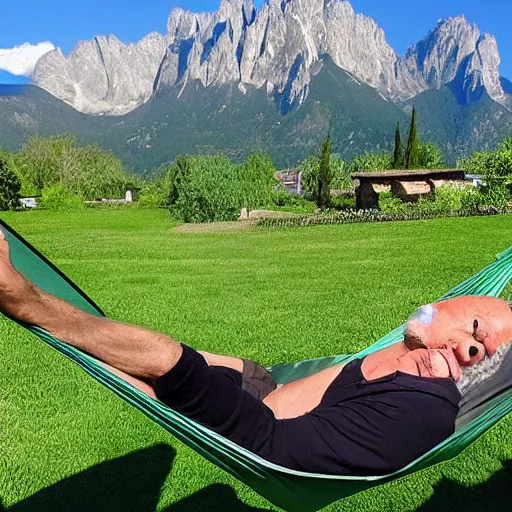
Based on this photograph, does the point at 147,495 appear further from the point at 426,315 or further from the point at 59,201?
the point at 59,201

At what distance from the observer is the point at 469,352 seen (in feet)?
5.49

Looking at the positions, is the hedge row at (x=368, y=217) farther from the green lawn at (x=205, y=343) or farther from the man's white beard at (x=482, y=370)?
the man's white beard at (x=482, y=370)

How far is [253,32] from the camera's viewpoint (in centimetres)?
13975

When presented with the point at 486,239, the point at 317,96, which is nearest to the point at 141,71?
the point at 317,96

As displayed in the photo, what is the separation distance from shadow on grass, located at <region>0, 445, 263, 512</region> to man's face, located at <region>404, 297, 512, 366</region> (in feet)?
3.65

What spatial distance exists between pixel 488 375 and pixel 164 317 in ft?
13.4

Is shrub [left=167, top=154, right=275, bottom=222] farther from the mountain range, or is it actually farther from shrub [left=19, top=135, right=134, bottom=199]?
the mountain range

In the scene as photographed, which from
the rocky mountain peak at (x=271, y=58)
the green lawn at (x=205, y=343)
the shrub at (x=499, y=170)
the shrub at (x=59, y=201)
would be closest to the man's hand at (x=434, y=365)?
the green lawn at (x=205, y=343)

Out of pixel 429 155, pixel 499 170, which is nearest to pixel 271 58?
pixel 429 155

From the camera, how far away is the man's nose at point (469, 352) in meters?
1.67

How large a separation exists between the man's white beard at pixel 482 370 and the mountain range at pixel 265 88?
10899 centimetres

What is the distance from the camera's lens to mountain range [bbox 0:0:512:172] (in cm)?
12388

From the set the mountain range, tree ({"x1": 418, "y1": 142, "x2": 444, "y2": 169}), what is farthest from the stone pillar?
the mountain range

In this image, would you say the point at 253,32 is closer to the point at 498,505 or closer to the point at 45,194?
the point at 45,194
